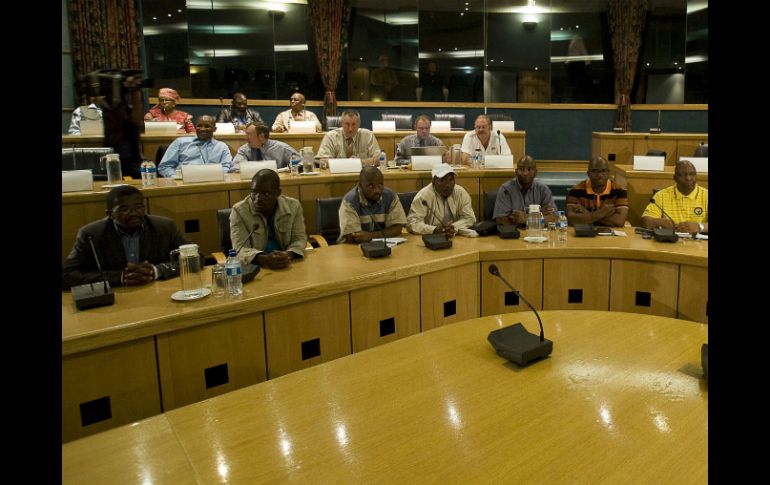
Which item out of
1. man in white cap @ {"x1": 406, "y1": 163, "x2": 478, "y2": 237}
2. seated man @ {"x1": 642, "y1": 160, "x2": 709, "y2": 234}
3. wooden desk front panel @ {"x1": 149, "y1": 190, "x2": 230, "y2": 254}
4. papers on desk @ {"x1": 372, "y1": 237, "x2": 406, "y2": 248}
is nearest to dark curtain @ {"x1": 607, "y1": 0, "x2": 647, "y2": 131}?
seated man @ {"x1": 642, "y1": 160, "x2": 709, "y2": 234}

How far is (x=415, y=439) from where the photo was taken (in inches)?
58.8

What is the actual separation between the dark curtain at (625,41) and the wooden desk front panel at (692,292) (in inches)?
286

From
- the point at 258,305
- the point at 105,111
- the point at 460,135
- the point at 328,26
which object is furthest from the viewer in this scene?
the point at 328,26

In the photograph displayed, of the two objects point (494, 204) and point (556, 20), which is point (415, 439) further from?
point (556, 20)

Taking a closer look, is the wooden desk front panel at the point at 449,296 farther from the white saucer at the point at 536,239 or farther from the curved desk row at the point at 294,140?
the curved desk row at the point at 294,140

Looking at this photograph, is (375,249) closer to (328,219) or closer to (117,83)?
(328,219)

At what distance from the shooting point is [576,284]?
3512 mm

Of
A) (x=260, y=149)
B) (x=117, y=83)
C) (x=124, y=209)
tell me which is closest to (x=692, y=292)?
(x=124, y=209)

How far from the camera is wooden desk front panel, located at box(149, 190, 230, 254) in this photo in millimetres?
4266

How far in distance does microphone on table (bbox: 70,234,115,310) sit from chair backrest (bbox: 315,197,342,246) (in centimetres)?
186

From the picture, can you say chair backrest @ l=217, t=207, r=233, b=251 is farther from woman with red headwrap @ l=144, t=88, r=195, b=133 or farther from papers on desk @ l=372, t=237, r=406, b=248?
woman with red headwrap @ l=144, t=88, r=195, b=133
